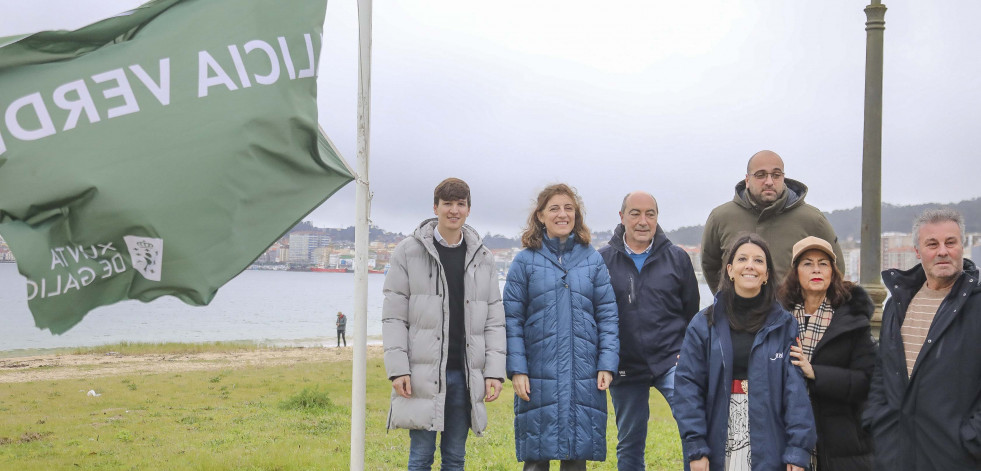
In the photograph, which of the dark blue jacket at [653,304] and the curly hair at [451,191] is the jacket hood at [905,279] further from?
the curly hair at [451,191]

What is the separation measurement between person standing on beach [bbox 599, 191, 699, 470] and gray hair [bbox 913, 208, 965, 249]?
1.79 metres

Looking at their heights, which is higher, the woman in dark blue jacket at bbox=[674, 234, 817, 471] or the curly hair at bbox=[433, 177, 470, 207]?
the curly hair at bbox=[433, 177, 470, 207]

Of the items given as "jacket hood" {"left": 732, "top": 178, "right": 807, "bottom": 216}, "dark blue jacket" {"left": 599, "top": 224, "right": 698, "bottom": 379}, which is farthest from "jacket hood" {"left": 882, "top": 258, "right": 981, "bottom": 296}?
"dark blue jacket" {"left": 599, "top": 224, "right": 698, "bottom": 379}

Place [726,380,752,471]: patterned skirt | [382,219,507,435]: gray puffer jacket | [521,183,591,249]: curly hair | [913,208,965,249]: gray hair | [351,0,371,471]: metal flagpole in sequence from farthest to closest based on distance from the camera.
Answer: [521,183,591,249]: curly hair
[382,219,507,435]: gray puffer jacket
[351,0,371,471]: metal flagpole
[726,380,752,471]: patterned skirt
[913,208,965,249]: gray hair

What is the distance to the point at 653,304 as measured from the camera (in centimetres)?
521

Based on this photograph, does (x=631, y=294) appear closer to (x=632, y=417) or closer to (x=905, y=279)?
(x=632, y=417)

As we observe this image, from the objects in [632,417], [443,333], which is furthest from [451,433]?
[632,417]

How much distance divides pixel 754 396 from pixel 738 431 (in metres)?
0.22

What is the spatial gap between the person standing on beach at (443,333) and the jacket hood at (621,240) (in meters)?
1.04

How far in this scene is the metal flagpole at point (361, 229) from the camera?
400 cm

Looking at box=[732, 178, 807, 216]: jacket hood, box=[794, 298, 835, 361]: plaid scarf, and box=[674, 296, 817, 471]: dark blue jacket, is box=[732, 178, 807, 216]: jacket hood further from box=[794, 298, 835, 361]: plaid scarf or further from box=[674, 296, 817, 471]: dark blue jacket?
box=[674, 296, 817, 471]: dark blue jacket

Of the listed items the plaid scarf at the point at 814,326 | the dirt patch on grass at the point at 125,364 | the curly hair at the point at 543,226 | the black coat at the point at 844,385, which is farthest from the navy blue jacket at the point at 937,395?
the dirt patch on grass at the point at 125,364

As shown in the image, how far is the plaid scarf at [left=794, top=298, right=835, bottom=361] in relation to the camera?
13.3 feet

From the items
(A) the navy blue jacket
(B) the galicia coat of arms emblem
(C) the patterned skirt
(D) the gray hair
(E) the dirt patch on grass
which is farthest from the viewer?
(E) the dirt patch on grass
